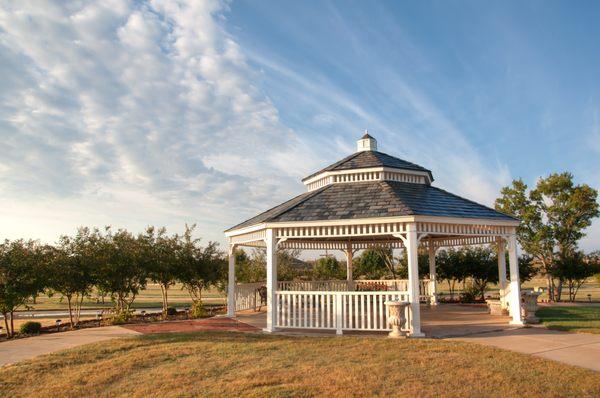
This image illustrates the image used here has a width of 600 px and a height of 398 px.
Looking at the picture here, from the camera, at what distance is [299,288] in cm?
1991

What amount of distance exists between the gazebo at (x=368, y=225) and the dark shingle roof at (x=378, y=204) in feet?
0.09

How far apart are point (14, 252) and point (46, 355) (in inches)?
207

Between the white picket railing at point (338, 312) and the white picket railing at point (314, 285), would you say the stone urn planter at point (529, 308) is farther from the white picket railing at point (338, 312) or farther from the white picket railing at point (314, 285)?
the white picket railing at point (314, 285)

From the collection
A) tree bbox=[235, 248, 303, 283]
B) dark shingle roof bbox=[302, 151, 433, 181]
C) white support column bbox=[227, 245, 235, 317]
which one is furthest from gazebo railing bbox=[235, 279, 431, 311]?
dark shingle roof bbox=[302, 151, 433, 181]

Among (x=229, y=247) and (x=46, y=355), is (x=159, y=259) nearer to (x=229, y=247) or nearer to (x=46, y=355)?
(x=229, y=247)

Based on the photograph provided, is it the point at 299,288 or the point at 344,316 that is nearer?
the point at 344,316

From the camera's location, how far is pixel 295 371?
25.0 feet

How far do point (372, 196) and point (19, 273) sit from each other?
10585mm

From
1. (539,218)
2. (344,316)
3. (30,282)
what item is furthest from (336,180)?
(539,218)

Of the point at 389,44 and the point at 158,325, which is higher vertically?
the point at 389,44

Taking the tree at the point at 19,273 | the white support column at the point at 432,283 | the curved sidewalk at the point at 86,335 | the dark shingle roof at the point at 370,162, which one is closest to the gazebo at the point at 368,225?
the dark shingle roof at the point at 370,162

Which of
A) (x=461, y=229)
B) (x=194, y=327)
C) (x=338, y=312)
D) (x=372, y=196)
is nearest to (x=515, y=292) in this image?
(x=461, y=229)

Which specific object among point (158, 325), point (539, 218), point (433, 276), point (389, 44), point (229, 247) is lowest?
point (158, 325)

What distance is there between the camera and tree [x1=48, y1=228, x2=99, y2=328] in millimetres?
14273
